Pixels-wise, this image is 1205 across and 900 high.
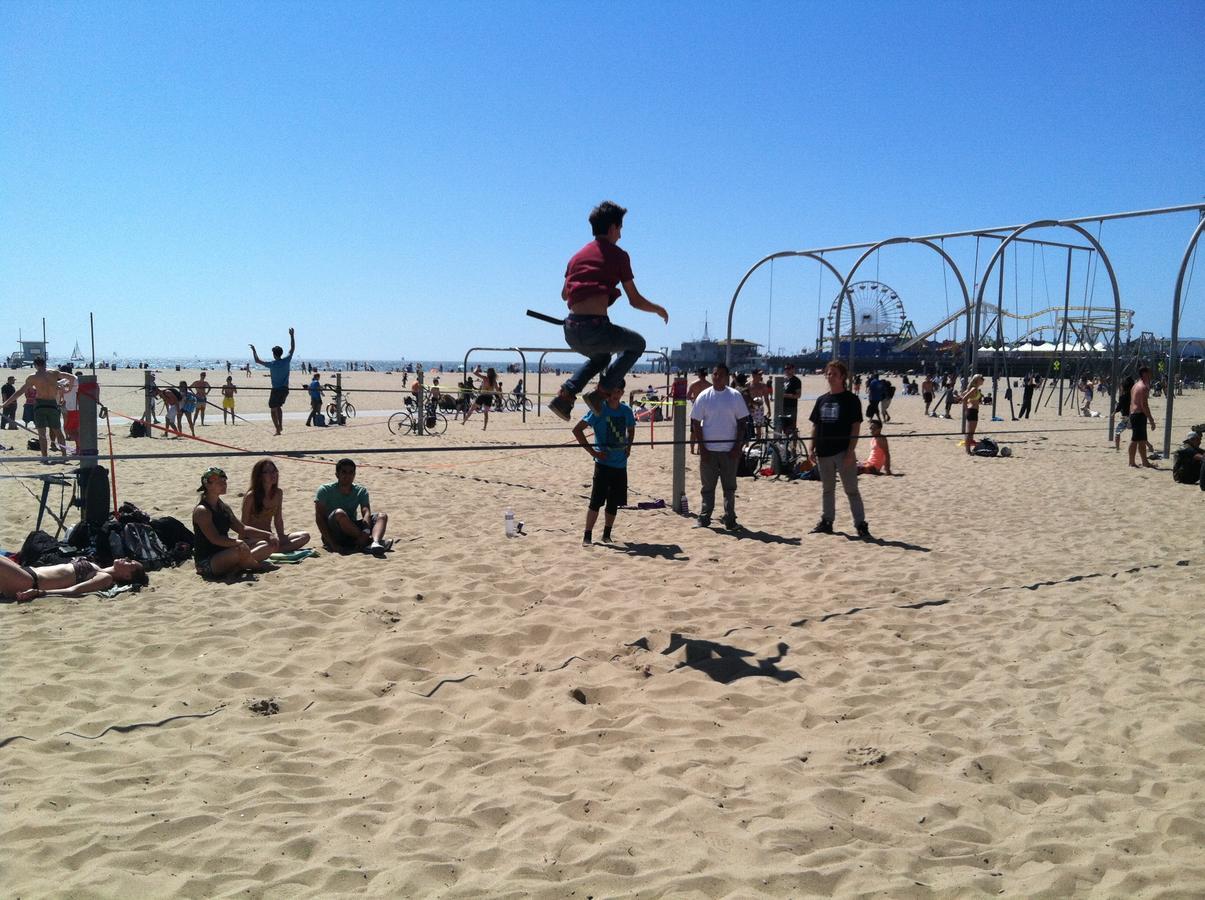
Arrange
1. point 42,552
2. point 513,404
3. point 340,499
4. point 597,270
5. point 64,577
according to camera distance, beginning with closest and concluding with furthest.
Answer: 1. point 597,270
2. point 64,577
3. point 42,552
4. point 340,499
5. point 513,404

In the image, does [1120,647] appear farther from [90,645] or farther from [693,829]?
[90,645]

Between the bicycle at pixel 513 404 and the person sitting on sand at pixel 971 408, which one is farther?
the bicycle at pixel 513 404

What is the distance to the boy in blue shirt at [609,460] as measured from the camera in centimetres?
695

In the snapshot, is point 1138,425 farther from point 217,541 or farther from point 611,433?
point 217,541

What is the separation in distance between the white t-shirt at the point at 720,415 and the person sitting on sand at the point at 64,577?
15.1ft

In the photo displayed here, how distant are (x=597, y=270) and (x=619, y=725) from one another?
2.03 m

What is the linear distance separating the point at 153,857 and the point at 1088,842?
9.22ft

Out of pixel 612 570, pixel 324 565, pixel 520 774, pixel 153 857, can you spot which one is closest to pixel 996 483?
pixel 612 570

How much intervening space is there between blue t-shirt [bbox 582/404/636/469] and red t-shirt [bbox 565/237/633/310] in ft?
9.00

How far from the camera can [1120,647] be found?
4.48 meters

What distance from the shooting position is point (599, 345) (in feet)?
13.7

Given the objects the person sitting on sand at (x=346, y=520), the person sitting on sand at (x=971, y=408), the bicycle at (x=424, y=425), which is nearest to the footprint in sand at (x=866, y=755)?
the person sitting on sand at (x=346, y=520)

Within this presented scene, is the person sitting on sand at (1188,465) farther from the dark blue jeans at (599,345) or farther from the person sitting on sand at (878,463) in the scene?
the dark blue jeans at (599,345)

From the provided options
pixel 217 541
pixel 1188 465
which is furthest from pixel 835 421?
pixel 1188 465
